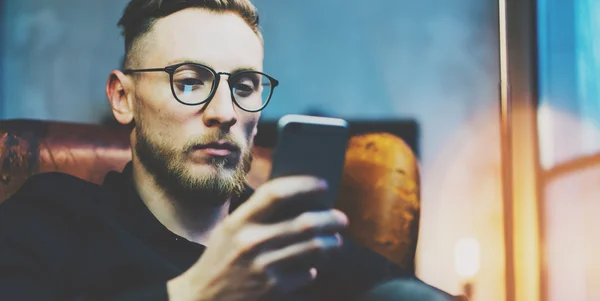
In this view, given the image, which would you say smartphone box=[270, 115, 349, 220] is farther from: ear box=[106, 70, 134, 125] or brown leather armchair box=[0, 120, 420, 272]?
ear box=[106, 70, 134, 125]

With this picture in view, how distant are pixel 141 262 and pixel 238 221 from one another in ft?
0.69

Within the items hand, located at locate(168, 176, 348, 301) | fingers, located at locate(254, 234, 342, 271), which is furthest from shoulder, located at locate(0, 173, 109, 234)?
fingers, located at locate(254, 234, 342, 271)

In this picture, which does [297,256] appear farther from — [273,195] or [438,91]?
[438,91]

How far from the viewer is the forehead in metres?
0.85

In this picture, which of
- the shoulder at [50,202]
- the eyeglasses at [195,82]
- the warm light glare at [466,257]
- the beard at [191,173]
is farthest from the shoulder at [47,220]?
the warm light glare at [466,257]

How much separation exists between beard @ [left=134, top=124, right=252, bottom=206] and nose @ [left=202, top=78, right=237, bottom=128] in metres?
0.02

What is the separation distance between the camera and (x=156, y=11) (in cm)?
88

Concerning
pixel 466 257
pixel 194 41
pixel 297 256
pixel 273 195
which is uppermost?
pixel 194 41

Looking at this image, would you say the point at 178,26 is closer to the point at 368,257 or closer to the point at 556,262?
the point at 368,257

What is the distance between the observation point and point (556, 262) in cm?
108

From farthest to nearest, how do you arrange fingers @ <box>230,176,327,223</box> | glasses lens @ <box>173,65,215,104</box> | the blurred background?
1. the blurred background
2. glasses lens @ <box>173,65,215,104</box>
3. fingers @ <box>230,176,327,223</box>

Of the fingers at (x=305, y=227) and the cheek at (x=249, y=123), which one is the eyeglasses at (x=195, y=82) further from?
the fingers at (x=305, y=227)

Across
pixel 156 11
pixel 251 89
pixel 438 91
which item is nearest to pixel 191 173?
pixel 251 89

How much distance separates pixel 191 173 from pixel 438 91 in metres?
0.50
